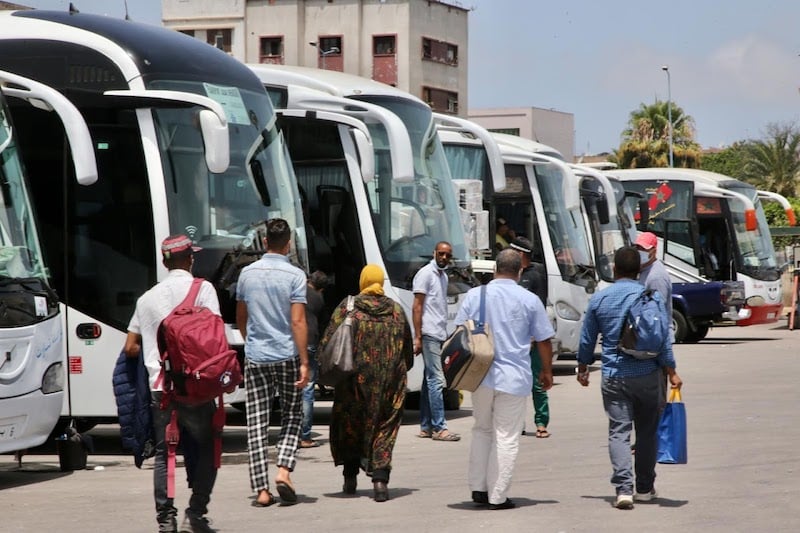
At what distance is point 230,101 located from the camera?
45.9 ft

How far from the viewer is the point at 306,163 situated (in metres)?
16.5

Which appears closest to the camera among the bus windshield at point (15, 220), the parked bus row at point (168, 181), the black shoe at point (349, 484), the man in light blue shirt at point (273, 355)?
the man in light blue shirt at point (273, 355)

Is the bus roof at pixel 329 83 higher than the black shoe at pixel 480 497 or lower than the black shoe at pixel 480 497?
higher

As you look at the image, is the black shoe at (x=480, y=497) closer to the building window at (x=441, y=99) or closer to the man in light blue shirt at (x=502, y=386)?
the man in light blue shirt at (x=502, y=386)

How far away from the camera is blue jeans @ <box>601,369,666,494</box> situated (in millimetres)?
9930

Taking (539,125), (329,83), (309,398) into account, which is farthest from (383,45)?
(309,398)

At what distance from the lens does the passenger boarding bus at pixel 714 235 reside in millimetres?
32188

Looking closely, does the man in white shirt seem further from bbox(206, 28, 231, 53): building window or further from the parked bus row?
bbox(206, 28, 231, 53): building window

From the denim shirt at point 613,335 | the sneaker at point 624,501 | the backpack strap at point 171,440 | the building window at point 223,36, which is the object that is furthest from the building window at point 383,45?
the backpack strap at point 171,440

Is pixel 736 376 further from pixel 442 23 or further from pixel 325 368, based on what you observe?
pixel 442 23

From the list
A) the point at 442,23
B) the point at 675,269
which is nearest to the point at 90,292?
the point at 675,269

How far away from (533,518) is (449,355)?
3.99ft

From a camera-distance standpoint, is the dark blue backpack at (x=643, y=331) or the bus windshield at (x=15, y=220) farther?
the bus windshield at (x=15, y=220)

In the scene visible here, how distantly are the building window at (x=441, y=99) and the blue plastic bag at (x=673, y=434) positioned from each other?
57.3 m
